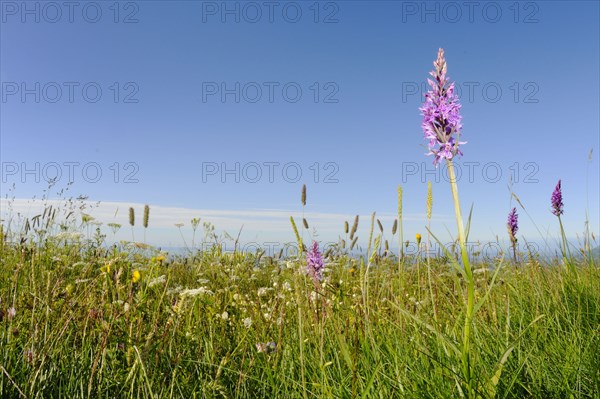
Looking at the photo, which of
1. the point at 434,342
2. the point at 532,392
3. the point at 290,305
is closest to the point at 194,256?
the point at 290,305

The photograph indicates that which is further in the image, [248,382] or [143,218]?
[143,218]

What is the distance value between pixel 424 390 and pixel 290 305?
6.28 ft

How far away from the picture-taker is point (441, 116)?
199 centimetres

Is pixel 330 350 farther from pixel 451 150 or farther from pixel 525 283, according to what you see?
pixel 525 283

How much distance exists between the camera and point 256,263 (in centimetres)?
652

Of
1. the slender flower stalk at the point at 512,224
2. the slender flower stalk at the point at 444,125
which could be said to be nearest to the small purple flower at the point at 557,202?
the slender flower stalk at the point at 512,224

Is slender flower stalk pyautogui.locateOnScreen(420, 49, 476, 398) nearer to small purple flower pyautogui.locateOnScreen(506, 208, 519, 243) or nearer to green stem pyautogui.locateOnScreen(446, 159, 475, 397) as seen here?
green stem pyautogui.locateOnScreen(446, 159, 475, 397)

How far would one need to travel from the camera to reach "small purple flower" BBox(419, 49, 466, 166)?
194 cm

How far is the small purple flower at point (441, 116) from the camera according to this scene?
1939mm

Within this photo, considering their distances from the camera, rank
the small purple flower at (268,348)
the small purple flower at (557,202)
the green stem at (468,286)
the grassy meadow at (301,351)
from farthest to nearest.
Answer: the small purple flower at (557,202) < the small purple flower at (268,348) < the grassy meadow at (301,351) < the green stem at (468,286)

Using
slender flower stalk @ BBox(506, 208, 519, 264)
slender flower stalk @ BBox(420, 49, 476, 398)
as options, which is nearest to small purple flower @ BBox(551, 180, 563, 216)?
slender flower stalk @ BBox(506, 208, 519, 264)

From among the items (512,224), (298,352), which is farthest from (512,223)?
(298,352)

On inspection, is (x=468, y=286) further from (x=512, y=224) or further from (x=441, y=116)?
(x=512, y=224)

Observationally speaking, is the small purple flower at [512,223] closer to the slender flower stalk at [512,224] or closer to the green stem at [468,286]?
the slender flower stalk at [512,224]
